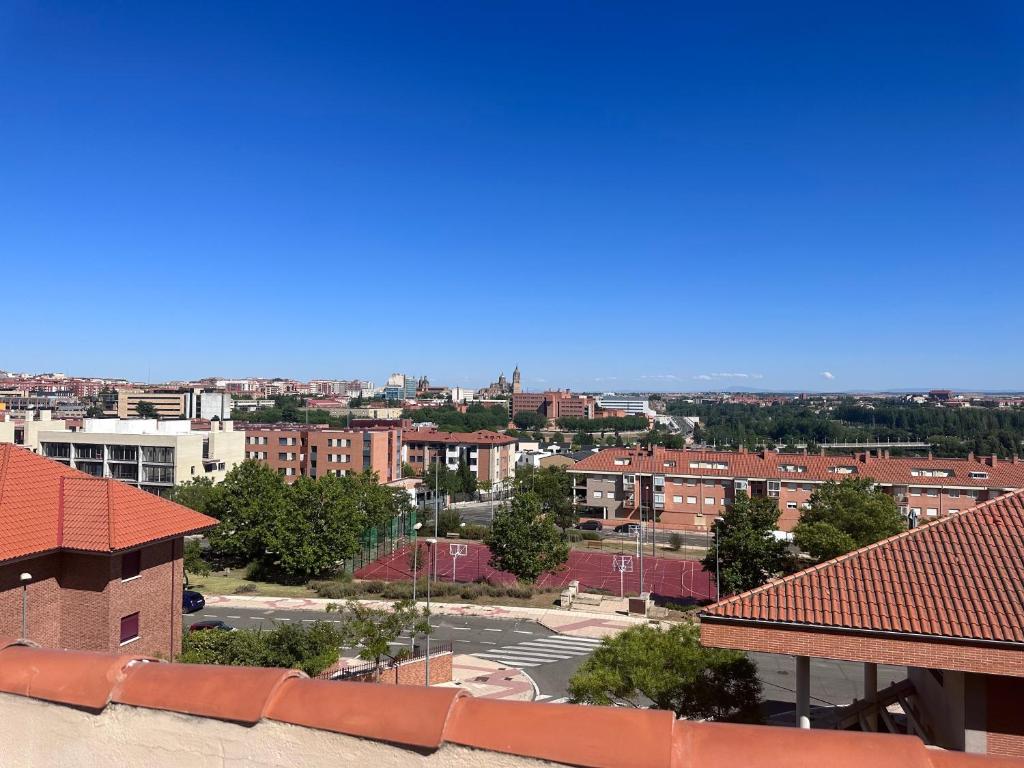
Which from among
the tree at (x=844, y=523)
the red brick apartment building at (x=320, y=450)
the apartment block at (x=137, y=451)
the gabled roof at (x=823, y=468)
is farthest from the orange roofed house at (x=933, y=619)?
the red brick apartment building at (x=320, y=450)

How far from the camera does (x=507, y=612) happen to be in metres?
35.5

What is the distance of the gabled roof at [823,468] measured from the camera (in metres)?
63.9

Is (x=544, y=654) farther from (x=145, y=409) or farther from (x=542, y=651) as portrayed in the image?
(x=145, y=409)

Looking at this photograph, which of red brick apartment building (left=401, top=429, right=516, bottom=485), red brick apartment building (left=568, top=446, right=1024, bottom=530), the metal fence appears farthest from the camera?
red brick apartment building (left=401, top=429, right=516, bottom=485)

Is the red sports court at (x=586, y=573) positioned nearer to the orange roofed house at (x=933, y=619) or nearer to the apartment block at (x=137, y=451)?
the apartment block at (x=137, y=451)

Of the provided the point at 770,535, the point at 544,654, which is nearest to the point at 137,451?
the point at 544,654

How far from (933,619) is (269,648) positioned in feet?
57.6

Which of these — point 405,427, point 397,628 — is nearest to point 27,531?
point 397,628

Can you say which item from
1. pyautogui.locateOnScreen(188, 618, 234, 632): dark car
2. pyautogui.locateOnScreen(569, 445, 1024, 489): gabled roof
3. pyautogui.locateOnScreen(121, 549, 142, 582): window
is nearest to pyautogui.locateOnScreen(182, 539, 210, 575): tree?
pyautogui.locateOnScreen(188, 618, 234, 632): dark car

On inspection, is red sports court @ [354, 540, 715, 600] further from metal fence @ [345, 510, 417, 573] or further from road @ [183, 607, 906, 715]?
road @ [183, 607, 906, 715]

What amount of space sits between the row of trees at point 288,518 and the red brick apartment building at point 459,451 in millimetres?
43049

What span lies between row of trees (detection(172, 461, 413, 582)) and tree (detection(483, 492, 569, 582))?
8.64 meters

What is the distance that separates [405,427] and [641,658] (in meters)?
93.1

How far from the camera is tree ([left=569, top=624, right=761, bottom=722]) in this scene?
12.3 m
